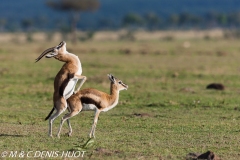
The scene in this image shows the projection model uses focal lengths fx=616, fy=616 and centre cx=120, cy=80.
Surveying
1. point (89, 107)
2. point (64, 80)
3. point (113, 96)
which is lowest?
point (89, 107)

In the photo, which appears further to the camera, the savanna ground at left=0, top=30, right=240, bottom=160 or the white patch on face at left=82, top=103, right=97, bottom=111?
the white patch on face at left=82, top=103, right=97, bottom=111

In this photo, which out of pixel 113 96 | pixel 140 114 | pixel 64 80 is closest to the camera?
pixel 64 80

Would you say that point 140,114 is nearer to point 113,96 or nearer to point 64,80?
point 113,96

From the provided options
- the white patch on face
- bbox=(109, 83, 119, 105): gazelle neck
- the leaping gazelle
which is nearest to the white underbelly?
the leaping gazelle

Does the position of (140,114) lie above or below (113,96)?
below

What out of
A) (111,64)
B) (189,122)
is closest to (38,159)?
(189,122)

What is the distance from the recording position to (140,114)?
13.7 meters

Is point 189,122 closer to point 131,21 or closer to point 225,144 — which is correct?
point 225,144

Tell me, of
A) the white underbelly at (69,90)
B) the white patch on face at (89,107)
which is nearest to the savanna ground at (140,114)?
the white patch on face at (89,107)

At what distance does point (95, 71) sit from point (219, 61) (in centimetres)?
841

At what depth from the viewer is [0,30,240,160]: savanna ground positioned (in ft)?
32.1

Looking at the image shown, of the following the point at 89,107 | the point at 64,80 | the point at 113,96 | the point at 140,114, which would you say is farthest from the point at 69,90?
the point at 140,114

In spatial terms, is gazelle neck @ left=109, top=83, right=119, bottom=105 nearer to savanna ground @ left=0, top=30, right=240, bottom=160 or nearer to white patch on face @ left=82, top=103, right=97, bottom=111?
white patch on face @ left=82, top=103, right=97, bottom=111

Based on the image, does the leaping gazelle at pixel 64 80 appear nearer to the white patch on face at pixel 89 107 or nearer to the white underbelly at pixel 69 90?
the white underbelly at pixel 69 90
